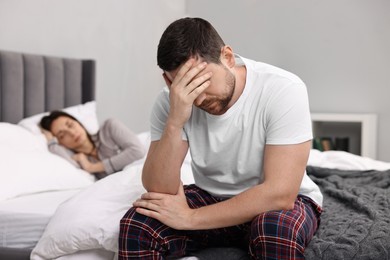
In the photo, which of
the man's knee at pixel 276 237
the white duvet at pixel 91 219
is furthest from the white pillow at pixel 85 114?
the man's knee at pixel 276 237

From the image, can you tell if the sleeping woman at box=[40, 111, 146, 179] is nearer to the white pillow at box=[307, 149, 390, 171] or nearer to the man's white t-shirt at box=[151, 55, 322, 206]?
the white pillow at box=[307, 149, 390, 171]

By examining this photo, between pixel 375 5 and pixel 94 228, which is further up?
pixel 375 5

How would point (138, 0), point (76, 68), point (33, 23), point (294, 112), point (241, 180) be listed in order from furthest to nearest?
point (138, 0)
point (76, 68)
point (33, 23)
point (241, 180)
point (294, 112)

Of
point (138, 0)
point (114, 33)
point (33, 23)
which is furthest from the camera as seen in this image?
point (138, 0)

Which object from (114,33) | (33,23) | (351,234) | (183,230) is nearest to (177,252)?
(183,230)

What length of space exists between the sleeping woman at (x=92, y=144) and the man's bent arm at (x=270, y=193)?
4.68 feet

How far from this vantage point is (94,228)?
5.43 feet

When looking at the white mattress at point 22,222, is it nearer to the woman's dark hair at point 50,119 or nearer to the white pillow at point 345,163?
the woman's dark hair at point 50,119

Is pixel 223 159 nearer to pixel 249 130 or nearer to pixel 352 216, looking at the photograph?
pixel 249 130

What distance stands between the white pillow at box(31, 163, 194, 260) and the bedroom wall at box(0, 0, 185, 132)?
1373mm

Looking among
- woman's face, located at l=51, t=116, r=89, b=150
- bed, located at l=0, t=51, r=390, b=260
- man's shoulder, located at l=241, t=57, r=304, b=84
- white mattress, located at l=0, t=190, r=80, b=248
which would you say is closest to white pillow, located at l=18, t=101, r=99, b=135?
bed, located at l=0, t=51, r=390, b=260

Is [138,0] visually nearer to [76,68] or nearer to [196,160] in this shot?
[76,68]

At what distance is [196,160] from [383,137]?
3.42 metres

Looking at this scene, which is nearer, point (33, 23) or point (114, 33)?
point (33, 23)
